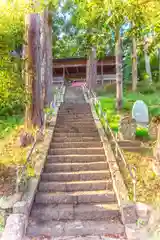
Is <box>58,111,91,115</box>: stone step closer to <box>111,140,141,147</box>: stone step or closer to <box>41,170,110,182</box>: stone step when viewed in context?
<box>111,140,141,147</box>: stone step

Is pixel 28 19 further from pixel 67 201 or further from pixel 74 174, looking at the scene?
→ pixel 67 201

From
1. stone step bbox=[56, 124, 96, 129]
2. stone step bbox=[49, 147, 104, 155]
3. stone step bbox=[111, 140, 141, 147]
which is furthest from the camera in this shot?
stone step bbox=[56, 124, 96, 129]

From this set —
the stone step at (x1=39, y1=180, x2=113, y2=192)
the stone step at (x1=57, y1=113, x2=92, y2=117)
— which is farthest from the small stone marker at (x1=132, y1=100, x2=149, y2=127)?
the stone step at (x1=39, y1=180, x2=113, y2=192)

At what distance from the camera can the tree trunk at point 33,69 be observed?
982 centimetres

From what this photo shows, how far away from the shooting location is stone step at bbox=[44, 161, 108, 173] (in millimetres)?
7691

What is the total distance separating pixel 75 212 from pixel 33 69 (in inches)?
229

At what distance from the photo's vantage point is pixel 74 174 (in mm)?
7328

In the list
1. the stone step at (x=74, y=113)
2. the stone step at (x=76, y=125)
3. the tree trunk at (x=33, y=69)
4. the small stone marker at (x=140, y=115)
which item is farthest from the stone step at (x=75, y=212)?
the stone step at (x=74, y=113)

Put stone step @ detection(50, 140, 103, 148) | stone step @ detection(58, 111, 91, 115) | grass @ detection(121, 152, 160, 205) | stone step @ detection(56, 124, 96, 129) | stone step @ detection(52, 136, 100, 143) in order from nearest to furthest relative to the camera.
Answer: grass @ detection(121, 152, 160, 205) → stone step @ detection(50, 140, 103, 148) → stone step @ detection(52, 136, 100, 143) → stone step @ detection(56, 124, 96, 129) → stone step @ detection(58, 111, 91, 115)

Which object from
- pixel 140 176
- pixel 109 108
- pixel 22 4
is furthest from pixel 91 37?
pixel 109 108

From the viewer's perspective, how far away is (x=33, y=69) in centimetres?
990

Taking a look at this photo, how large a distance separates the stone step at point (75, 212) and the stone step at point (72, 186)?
0.69 meters

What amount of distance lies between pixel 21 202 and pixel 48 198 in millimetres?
892

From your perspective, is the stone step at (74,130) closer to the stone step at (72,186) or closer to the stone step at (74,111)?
the stone step at (74,111)
